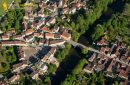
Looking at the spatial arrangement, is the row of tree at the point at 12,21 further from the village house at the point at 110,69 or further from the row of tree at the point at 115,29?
the village house at the point at 110,69

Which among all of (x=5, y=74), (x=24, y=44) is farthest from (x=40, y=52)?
(x=5, y=74)

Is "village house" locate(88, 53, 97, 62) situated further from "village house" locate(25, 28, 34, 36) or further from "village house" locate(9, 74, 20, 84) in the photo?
"village house" locate(25, 28, 34, 36)

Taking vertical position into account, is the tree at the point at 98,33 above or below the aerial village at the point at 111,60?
above

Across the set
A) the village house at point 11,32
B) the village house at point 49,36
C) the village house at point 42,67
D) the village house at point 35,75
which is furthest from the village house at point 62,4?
the village house at point 35,75

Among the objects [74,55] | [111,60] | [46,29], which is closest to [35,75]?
[74,55]

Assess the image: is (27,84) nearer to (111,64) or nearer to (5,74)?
(5,74)
